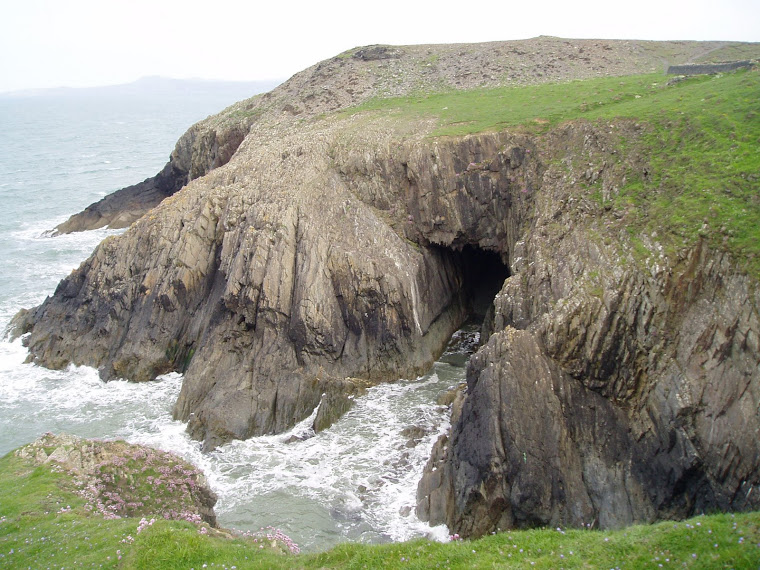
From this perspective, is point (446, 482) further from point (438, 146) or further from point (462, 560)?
point (438, 146)

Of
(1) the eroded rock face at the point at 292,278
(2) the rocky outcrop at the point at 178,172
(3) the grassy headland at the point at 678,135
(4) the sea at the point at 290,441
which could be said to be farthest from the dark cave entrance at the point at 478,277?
(2) the rocky outcrop at the point at 178,172

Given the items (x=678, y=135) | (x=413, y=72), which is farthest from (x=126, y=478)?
(x=413, y=72)

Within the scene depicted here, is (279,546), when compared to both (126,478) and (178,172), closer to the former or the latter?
(126,478)

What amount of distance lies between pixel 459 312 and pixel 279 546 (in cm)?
2173

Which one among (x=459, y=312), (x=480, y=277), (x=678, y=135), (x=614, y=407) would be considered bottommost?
(x=459, y=312)

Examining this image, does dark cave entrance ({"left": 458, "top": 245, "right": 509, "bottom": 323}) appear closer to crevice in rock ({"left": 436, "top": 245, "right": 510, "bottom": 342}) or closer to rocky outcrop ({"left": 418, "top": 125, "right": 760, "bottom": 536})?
crevice in rock ({"left": 436, "top": 245, "right": 510, "bottom": 342})

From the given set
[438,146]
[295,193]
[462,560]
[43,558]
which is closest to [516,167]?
[438,146]

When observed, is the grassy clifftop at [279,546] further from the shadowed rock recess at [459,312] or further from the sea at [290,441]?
the shadowed rock recess at [459,312]

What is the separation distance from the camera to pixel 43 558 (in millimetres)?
14727

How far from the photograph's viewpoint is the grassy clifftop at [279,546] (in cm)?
1246

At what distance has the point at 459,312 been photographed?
36.2 metres

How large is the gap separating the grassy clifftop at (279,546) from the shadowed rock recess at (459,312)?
5731 millimetres

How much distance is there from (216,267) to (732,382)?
25829 millimetres

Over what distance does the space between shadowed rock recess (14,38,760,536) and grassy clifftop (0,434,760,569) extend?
573 cm
